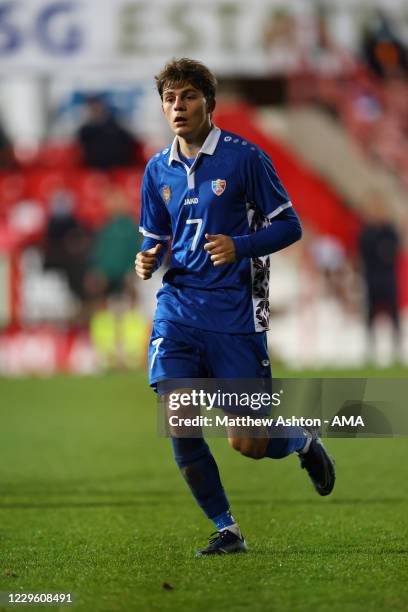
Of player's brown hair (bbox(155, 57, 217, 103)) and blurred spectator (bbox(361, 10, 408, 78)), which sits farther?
blurred spectator (bbox(361, 10, 408, 78))

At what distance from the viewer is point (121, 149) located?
21.0m

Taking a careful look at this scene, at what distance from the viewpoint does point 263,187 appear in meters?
5.10

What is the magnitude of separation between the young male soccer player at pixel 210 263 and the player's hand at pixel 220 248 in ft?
0.38

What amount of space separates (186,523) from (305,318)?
527 inches

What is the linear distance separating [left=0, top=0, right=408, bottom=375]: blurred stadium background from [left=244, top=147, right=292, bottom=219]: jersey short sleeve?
1406 cm

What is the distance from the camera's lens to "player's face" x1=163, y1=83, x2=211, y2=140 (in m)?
5.13

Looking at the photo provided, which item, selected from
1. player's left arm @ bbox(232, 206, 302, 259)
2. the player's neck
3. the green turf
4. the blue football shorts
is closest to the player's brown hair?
the player's neck

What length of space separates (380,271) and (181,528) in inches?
535

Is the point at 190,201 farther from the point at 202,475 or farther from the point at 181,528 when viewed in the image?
the point at 181,528

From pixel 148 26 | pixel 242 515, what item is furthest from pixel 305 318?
pixel 242 515

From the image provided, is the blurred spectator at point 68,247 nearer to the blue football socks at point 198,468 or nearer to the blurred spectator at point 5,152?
the blurred spectator at point 5,152

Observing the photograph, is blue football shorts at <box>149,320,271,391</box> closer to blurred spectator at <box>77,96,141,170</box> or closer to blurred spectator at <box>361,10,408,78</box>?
blurred spectator at <box>77,96,141,170</box>

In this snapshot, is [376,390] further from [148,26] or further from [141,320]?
[148,26]

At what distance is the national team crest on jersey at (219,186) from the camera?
514 cm
